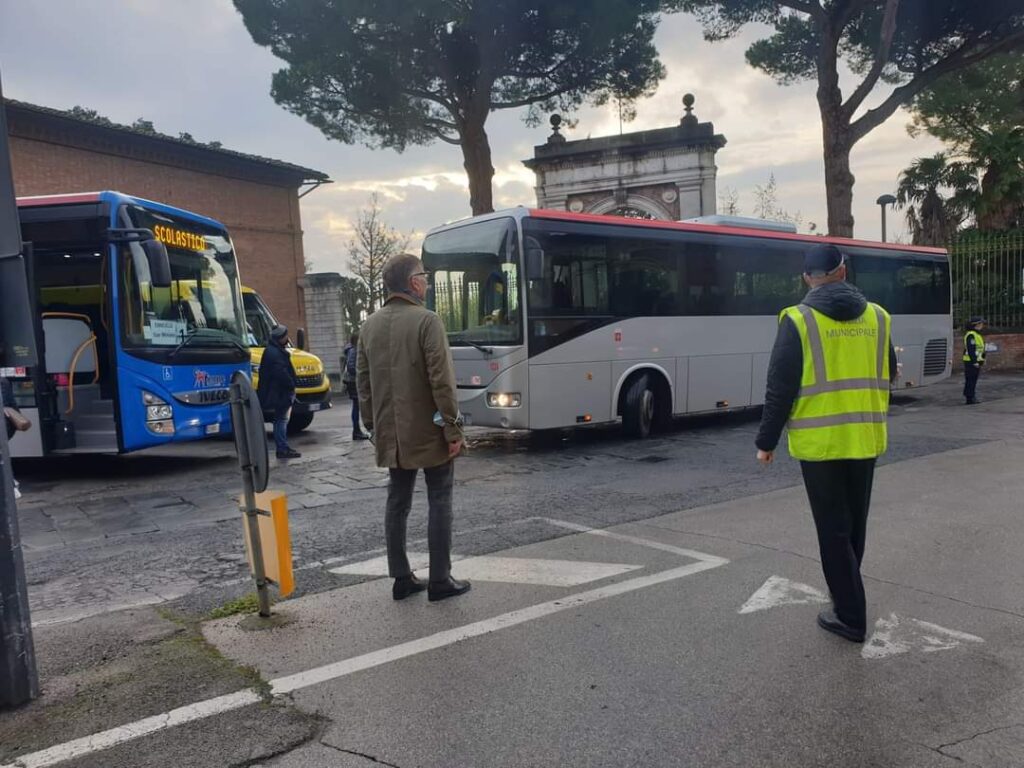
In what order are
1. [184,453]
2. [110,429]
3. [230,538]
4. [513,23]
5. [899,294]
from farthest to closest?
[513,23] → [899,294] → [184,453] → [110,429] → [230,538]

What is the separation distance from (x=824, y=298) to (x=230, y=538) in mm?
4804

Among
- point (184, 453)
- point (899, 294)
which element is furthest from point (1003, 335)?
point (184, 453)

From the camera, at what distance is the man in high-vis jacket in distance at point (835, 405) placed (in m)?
3.77

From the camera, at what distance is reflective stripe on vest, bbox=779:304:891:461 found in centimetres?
376

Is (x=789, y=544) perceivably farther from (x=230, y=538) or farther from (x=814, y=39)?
(x=814, y=39)

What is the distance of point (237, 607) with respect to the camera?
176 inches

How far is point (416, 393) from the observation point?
172 inches

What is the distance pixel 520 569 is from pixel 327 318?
21.4 meters

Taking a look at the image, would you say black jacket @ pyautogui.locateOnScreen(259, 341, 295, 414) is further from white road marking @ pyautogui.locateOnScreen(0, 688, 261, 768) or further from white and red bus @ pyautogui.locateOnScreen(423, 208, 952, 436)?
white road marking @ pyautogui.locateOnScreen(0, 688, 261, 768)

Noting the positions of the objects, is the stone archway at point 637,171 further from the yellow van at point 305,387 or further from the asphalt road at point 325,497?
the yellow van at point 305,387

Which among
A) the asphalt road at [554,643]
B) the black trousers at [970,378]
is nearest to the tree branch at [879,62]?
the black trousers at [970,378]

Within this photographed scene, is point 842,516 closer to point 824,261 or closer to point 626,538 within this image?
point 824,261

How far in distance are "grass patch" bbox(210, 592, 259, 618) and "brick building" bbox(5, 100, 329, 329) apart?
61.2ft

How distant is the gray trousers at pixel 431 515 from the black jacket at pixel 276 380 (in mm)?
6287
